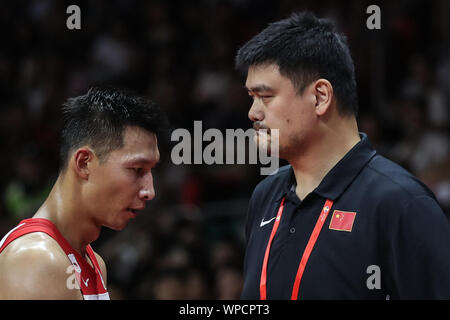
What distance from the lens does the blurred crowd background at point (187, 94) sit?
251 inches

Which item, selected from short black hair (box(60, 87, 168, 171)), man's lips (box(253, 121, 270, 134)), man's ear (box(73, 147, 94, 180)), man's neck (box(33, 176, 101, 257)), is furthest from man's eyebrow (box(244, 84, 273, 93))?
man's neck (box(33, 176, 101, 257))

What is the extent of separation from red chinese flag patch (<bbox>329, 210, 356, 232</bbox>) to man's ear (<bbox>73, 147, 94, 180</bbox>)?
3.67 ft

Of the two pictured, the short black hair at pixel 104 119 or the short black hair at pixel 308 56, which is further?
the short black hair at pixel 308 56

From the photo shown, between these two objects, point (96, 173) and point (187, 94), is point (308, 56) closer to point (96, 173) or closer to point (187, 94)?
point (96, 173)

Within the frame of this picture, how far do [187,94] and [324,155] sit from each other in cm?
580

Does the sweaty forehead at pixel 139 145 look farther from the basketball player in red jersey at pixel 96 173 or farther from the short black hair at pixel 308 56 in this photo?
the short black hair at pixel 308 56

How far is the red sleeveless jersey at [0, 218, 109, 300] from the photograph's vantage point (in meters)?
2.68

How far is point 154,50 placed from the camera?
30.7 feet

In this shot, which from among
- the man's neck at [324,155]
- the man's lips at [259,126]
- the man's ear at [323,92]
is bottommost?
the man's neck at [324,155]

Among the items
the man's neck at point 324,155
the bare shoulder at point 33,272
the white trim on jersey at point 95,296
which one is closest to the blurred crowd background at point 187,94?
the white trim on jersey at point 95,296

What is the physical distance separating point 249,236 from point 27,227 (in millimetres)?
1201

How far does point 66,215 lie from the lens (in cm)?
288

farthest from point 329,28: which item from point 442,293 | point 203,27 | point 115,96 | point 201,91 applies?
point 203,27

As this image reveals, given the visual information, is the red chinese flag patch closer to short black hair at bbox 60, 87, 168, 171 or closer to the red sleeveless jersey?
short black hair at bbox 60, 87, 168, 171
